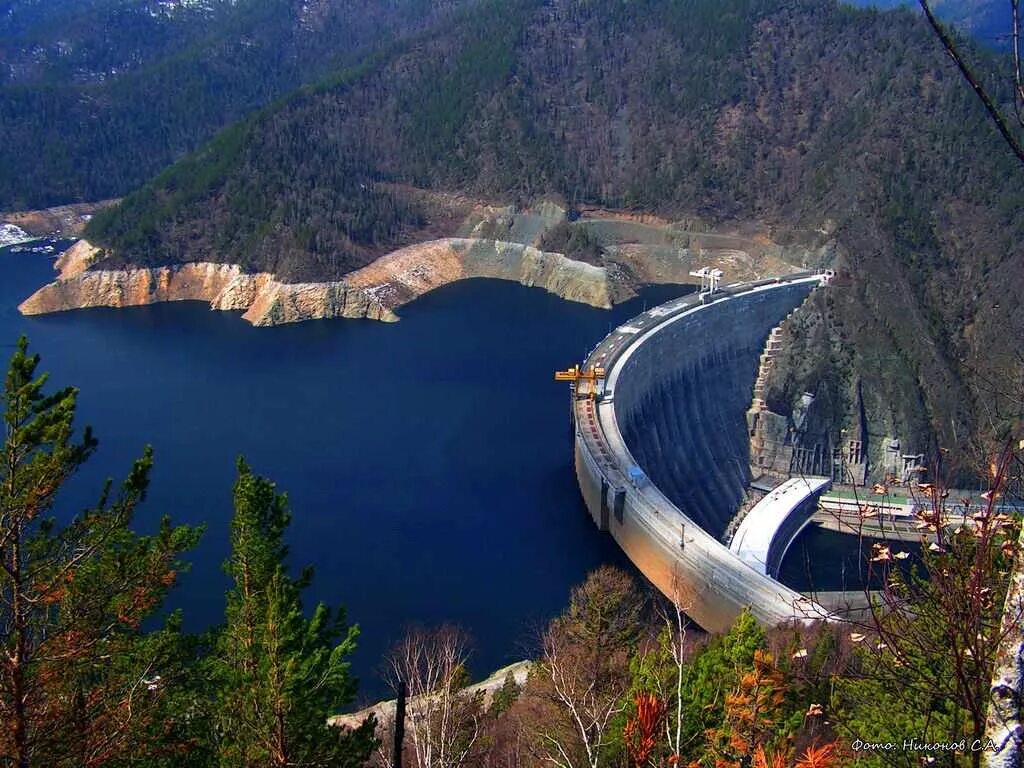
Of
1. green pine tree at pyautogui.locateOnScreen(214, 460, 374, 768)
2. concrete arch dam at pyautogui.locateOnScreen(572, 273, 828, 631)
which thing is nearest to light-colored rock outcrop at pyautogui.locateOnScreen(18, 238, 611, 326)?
concrete arch dam at pyautogui.locateOnScreen(572, 273, 828, 631)

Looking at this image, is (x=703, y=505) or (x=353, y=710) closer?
(x=353, y=710)

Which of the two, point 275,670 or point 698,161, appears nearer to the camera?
point 275,670

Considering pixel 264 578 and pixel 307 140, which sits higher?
pixel 307 140

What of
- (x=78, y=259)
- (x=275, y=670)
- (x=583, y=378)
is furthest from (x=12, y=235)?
(x=275, y=670)

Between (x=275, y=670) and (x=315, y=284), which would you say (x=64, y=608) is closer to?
(x=275, y=670)

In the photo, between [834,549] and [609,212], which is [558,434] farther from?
[609,212]

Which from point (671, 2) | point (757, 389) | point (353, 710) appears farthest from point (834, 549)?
point (671, 2)
